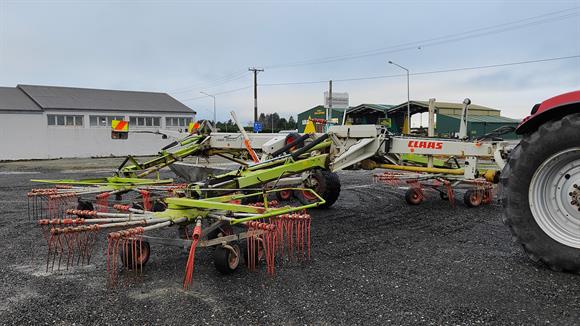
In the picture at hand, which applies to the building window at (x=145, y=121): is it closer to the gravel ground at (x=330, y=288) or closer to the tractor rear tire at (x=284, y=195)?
the tractor rear tire at (x=284, y=195)

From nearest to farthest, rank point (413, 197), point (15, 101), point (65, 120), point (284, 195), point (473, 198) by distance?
1. point (473, 198)
2. point (413, 197)
3. point (284, 195)
4. point (15, 101)
5. point (65, 120)

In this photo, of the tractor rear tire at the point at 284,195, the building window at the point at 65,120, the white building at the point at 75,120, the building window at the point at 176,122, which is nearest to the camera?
the tractor rear tire at the point at 284,195

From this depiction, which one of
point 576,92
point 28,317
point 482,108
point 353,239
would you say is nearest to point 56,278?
point 28,317

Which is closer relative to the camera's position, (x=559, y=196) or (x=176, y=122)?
(x=559, y=196)

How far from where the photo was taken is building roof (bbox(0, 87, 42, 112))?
27.2 metres

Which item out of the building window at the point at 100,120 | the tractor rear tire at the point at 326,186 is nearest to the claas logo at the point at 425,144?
the tractor rear tire at the point at 326,186

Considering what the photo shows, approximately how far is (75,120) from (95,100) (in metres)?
2.44

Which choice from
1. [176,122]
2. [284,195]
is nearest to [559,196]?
[284,195]

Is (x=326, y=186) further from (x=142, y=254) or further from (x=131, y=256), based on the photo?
(x=131, y=256)

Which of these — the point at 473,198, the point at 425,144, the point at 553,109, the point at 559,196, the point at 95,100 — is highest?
Result: the point at 95,100

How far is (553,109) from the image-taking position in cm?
382

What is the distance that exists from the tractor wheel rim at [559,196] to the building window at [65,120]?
30.2 metres

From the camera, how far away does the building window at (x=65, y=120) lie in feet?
93.6

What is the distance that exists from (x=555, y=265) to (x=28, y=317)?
4.17 meters
